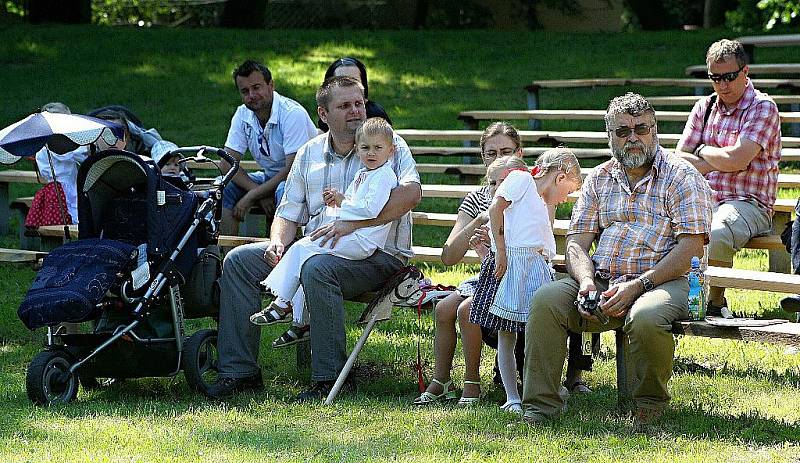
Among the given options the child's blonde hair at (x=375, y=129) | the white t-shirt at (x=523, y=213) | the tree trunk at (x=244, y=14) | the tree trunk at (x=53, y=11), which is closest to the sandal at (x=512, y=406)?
the white t-shirt at (x=523, y=213)

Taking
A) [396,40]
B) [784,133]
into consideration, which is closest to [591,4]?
[396,40]

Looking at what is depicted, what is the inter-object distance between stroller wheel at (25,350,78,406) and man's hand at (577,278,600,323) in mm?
2370

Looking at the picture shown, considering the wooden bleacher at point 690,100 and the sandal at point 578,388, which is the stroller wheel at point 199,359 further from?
the wooden bleacher at point 690,100

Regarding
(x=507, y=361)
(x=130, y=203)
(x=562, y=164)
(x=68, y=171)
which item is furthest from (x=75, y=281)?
(x=68, y=171)

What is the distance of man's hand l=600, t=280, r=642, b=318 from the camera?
16.5 ft

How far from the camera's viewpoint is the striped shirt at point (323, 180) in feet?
19.2

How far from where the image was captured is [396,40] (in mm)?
17125

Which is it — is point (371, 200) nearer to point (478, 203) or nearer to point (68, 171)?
point (478, 203)

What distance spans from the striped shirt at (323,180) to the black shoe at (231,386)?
777mm

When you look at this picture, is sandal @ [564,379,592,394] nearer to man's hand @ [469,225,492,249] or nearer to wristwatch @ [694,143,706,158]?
man's hand @ [469,225,492,249]

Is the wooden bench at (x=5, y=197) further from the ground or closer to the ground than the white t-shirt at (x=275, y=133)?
closer to the ground

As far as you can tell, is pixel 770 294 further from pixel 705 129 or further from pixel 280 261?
pixel 280 261

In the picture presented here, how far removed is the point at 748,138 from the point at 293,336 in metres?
2.71

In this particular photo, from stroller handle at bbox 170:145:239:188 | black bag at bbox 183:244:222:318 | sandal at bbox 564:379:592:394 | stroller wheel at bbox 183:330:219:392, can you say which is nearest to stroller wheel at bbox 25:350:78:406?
stroller wheel at bbox 183:330:219:392
